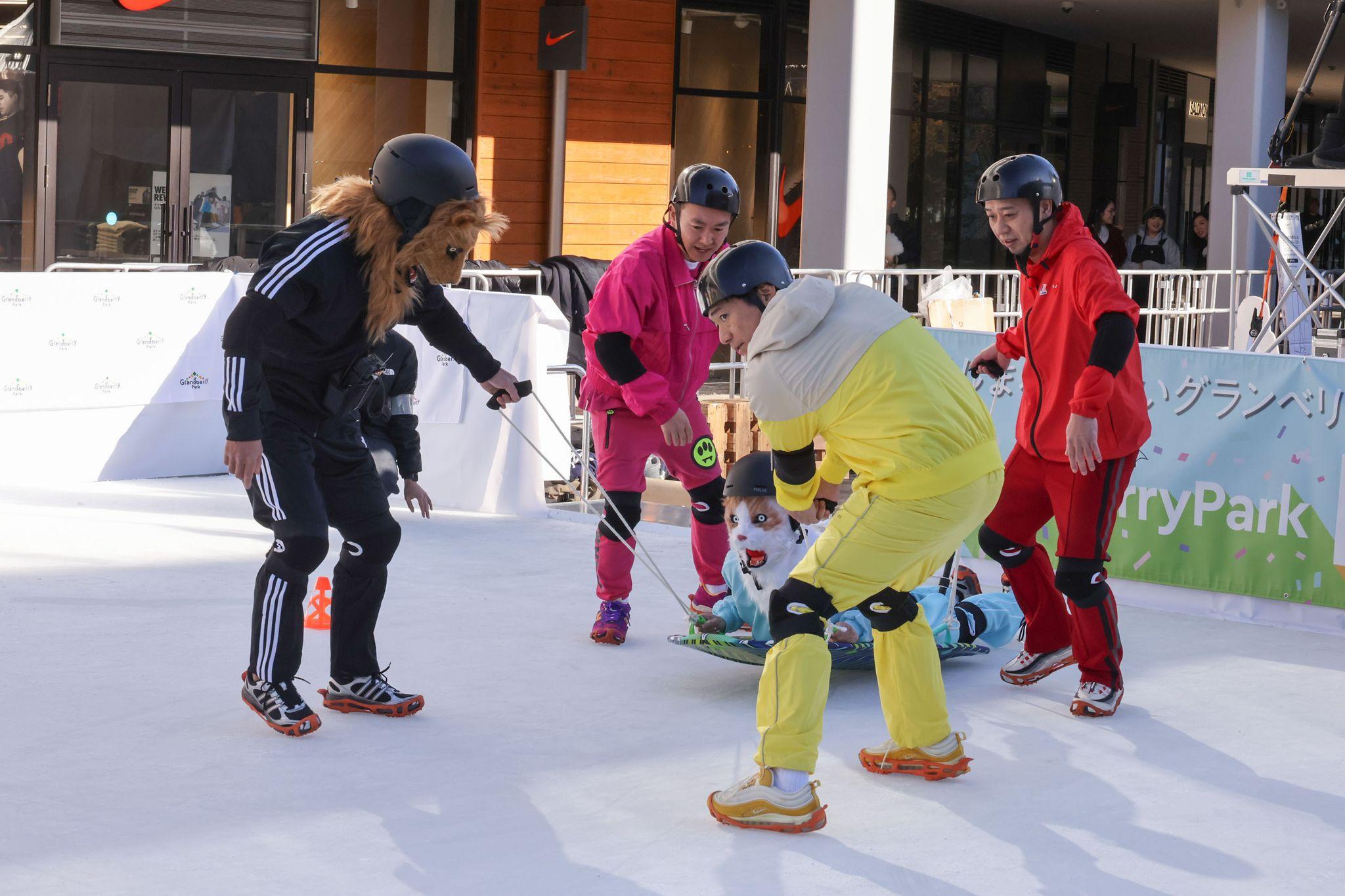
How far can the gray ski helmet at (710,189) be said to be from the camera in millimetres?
5617

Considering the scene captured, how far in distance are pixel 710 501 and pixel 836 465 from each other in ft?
6.74

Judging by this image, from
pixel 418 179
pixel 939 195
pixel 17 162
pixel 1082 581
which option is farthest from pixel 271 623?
pixel 939 195

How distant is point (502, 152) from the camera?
1555 cm

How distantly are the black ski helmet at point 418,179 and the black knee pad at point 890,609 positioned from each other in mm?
1632

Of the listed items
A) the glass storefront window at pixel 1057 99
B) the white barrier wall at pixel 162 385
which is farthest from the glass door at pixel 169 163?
the glass storefront window at pixel 1057 99

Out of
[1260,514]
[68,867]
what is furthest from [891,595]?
[1260,514]

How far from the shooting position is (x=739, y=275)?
416cm

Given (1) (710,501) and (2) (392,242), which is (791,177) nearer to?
(1) (710,501)

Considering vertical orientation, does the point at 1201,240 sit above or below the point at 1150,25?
below

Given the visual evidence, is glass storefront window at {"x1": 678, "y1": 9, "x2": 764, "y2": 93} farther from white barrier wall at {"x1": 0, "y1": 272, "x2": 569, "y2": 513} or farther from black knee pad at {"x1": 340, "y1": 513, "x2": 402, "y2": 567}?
black knee pad at {"x1": 340, "y1": 513, "x2": 402, "y2": 567}

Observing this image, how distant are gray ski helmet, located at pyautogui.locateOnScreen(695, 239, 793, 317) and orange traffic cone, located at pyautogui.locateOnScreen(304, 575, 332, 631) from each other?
8.66ft

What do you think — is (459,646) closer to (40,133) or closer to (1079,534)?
(1079,534)

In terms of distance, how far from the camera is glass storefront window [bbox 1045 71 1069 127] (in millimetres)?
23344

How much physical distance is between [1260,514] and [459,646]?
344 cm
